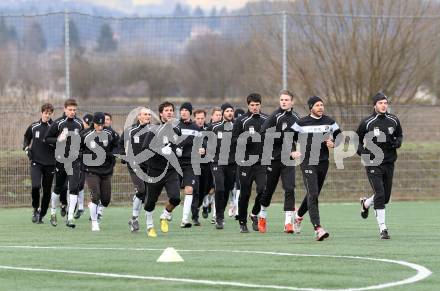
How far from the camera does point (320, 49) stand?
101 ft

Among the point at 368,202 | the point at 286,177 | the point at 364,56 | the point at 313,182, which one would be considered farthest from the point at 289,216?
the point at 364,56

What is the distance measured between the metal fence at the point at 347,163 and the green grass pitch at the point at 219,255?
20.3 feet

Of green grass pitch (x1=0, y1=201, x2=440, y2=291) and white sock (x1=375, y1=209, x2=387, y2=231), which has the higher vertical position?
white sock (x1=375, y1=209, x2=387, y2=231)

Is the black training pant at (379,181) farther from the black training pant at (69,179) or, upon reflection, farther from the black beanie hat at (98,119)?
the black training pant at (69,179)

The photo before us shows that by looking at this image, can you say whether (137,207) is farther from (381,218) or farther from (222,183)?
(381,218)

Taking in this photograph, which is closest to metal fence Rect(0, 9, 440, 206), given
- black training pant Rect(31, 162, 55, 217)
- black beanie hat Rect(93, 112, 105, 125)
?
black training pant Rect(31, 162, 55, 217)

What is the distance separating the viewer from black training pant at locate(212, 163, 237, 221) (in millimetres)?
18703

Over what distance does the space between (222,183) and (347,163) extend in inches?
416

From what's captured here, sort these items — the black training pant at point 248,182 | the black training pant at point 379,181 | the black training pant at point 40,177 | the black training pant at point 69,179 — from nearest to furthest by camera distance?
the black training pant at point 379,181 < the black training pant at point 248,182 < the black training pant at point 69,179 < the black training pant at point 40,177

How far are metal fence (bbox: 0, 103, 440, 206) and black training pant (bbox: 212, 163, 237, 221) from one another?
7.79 m

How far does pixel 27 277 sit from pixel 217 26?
18.5 m

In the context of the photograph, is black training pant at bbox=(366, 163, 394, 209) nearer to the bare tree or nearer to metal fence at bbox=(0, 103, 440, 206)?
metal fence at bbox=(0, 103, 440, 206)

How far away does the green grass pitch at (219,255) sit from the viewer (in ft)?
35.2

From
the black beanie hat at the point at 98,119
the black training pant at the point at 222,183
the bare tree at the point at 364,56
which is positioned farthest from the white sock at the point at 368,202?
the bare tree at the point at 364,56
